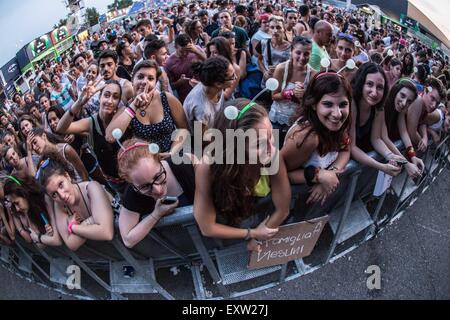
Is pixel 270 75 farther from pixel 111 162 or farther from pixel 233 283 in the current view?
pixel 233 283

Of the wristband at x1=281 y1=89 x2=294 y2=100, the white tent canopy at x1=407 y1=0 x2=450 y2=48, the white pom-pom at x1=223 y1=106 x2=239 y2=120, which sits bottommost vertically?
the white tent canopy at x1=407 y1=0 x2=450 y2=48

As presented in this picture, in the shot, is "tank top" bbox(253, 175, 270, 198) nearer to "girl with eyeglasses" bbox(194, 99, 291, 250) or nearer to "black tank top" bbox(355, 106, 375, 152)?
"girl with eyeglasses" bbox(194, 99, 291, 250)

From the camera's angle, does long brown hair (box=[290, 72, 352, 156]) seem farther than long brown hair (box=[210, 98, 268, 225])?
Yes

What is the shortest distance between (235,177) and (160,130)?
3.35 ft

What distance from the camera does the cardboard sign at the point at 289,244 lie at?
1.88m

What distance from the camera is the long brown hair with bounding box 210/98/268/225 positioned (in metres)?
1.53

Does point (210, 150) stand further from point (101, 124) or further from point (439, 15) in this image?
point (439, 15)

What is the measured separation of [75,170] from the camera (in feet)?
8.07

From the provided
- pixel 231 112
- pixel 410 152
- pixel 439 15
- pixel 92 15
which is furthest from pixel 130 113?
pixel 92 15

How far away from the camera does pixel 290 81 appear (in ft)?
9.15

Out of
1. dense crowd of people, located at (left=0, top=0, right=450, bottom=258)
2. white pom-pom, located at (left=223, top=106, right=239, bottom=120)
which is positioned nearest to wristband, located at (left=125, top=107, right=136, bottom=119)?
dense crowd of people, located at (left=0, top=0, right=450, bottom=258)

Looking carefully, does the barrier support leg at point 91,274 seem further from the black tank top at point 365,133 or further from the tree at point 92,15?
the tree at point 92,15

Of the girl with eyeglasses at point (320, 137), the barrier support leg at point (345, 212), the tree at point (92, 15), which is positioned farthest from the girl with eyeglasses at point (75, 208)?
the tree at point (92, 15)
